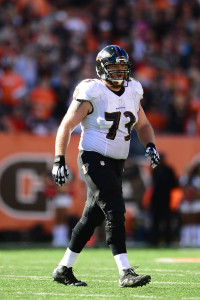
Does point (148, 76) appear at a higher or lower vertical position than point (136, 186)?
higher

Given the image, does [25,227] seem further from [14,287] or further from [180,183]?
[14,287]

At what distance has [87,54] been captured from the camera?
1576 cm

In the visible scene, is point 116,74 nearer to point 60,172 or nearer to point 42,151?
point 60,172

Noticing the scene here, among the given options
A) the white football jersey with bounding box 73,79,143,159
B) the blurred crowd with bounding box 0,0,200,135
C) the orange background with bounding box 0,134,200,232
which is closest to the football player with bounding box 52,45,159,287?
the white football jersey with bounding box 73,79,143,159

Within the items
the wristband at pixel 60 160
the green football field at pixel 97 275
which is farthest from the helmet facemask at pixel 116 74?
the green football field at pixel 97 275

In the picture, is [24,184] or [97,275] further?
[24,184]

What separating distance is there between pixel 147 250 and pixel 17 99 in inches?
148

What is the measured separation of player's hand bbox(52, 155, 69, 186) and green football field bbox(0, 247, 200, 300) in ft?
2.63

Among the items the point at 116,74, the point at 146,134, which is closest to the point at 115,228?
the point at 146,134

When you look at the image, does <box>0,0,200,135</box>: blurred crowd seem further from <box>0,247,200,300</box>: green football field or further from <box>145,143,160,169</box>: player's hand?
<box>145,143,160,169</box>: player's hand

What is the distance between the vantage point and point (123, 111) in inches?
242

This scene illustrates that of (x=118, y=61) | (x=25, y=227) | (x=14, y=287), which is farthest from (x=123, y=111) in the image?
(x=25, y=227)

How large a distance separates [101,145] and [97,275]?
4.86ft

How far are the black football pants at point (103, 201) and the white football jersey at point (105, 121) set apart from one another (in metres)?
0.07
